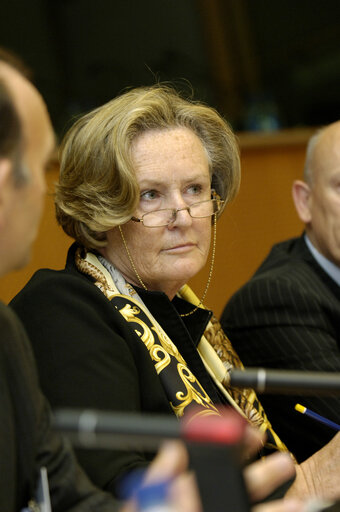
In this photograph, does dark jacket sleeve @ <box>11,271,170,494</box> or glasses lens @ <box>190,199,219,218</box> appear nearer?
dark jacket sleeve @ <box>11,271,170,494</box>

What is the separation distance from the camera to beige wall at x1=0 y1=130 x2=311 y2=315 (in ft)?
10.3

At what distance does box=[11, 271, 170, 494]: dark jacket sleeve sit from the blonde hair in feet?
0.67

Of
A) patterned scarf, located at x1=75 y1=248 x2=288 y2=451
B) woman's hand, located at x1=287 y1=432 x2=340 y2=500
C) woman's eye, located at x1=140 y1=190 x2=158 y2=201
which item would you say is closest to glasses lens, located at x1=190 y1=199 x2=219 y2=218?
woman's eye, located at x1=140 y1=190 x2=158 y2=201

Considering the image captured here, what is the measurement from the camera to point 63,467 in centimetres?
119

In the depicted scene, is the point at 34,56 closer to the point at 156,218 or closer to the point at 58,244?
the point at 58,244

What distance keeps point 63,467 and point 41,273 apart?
53cm

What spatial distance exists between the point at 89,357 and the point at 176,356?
31 cm

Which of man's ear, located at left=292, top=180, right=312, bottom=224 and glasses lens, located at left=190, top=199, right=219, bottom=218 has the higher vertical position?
glasses lens, located at left=190, top=199, right=219, bottom=218

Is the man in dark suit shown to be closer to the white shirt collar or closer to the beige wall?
the white shirt collar

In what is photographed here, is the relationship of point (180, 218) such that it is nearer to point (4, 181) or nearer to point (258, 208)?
point (4, 181)

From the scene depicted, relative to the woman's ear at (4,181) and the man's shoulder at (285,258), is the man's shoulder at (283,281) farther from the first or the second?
the woman's ear at (4,181)

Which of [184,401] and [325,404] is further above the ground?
[184,401]

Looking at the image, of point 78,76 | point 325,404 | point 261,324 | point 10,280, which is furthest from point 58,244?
point 78,76

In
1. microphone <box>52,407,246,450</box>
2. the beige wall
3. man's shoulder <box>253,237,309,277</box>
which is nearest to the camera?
microphone <box>52,407,246,450</box>
